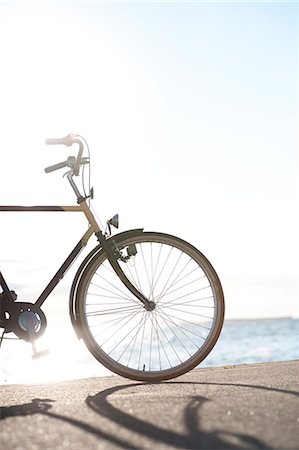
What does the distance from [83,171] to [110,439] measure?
2.37m

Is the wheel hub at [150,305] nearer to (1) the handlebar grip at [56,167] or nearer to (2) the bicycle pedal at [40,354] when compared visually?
(2) the bicycle pedal at [40,354]

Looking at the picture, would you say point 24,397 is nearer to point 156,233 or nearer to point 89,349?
point 89,349

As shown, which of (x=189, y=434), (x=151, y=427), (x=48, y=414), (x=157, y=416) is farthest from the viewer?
(x=48, y=414)

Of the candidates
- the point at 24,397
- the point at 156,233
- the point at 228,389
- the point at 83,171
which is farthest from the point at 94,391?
the point at 83,171

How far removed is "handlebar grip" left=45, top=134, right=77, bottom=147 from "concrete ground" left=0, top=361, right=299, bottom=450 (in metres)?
1.58

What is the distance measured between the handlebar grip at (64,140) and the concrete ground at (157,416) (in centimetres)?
158

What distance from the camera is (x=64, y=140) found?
15.4 ft

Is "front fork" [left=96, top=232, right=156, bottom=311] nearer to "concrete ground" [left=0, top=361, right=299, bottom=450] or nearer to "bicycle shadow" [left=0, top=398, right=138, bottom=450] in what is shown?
"concrete ground" [left=0, top=361, right=299, bottom=450]

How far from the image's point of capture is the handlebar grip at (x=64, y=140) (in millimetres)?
4680

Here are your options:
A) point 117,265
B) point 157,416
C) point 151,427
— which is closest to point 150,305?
point 117,265

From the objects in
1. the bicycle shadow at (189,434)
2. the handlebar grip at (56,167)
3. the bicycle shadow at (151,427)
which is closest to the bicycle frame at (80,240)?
the handlebar grip at (56,167)

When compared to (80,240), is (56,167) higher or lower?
higher

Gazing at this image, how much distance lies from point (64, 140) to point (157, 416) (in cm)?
225

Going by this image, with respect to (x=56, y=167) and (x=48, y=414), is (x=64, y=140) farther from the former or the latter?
(x=48, y=414)
